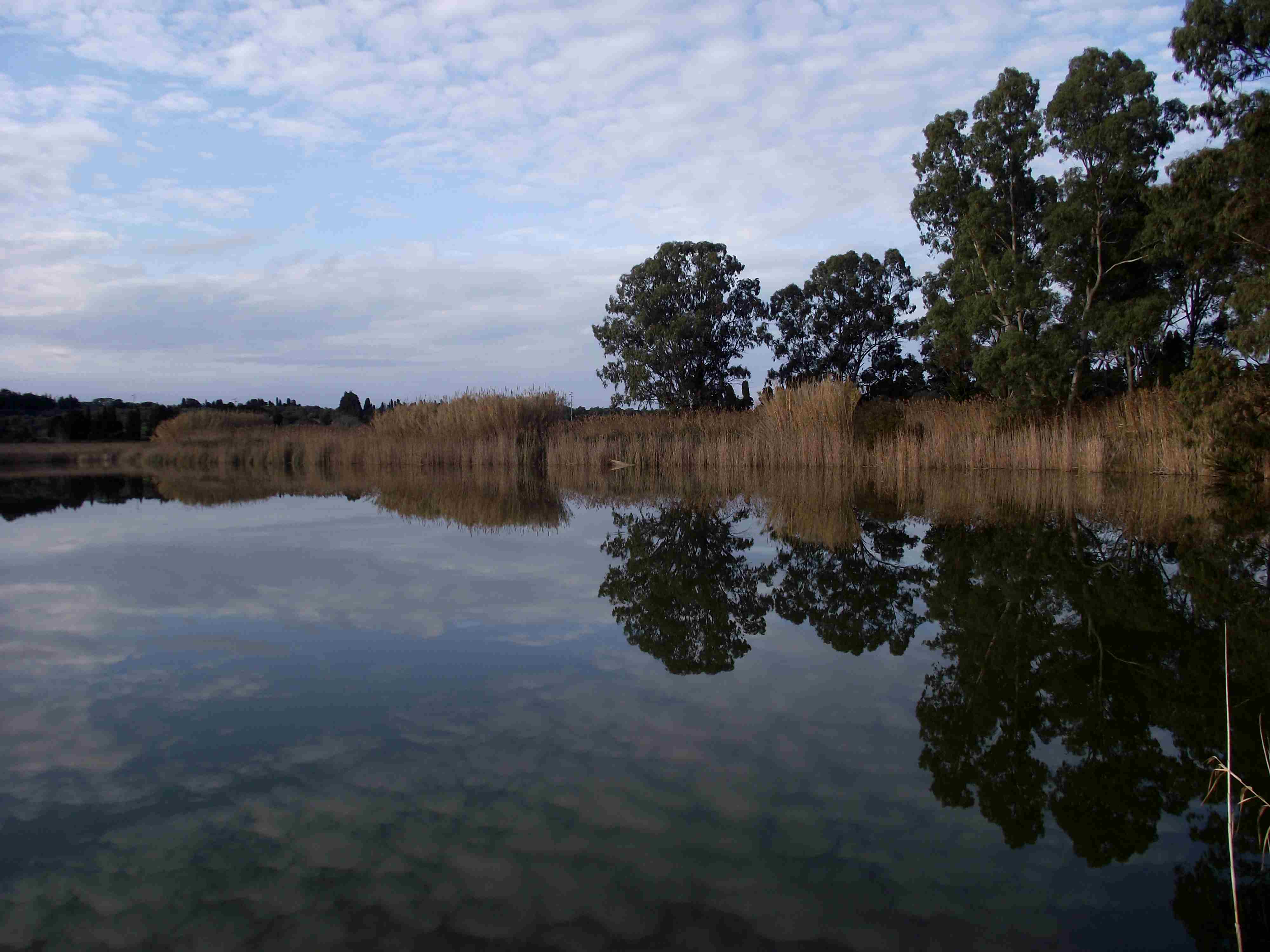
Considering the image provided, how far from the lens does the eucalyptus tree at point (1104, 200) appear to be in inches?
620

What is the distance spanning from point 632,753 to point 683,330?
22837mm

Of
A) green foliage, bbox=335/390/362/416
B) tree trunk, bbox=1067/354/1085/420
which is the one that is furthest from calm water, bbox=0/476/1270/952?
green foliage, bbox=335/390/362/416

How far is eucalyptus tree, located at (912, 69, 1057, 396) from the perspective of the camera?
54.7ft

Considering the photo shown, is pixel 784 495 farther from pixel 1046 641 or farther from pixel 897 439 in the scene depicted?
pixel 1046 641

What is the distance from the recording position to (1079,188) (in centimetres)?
1638

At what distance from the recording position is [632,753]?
2516 millimetres

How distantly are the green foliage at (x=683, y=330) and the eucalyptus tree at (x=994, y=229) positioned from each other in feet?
25.0

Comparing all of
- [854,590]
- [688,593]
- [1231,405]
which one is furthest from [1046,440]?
[688,593]

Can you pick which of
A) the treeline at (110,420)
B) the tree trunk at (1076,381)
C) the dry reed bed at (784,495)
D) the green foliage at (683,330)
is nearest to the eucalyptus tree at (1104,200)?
the tree trunk at (1076,381)

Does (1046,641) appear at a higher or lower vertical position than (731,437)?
lower

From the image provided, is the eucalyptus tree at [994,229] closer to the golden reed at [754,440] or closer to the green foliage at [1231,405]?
the golden reed at [754,440]

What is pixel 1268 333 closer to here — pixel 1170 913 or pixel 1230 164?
pixel 1230 164

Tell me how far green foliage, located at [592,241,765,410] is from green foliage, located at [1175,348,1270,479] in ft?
49.5

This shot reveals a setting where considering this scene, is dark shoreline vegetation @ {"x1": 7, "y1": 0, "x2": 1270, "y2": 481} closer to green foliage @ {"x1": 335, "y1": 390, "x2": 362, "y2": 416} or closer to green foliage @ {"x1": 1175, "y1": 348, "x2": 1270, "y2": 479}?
green foliage @ {"x1": 1175, "y1": 348, "x2": 1270, "y2": 479}
